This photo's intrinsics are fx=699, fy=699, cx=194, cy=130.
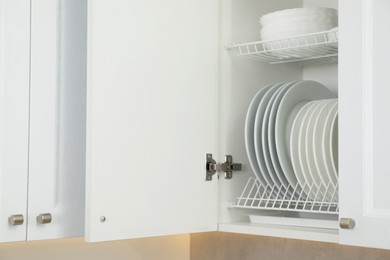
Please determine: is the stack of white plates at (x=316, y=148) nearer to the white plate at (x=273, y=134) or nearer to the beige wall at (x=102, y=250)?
the white plate at (x=273, y=134)

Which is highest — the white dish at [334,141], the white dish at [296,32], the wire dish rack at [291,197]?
the white dish at [296,32]

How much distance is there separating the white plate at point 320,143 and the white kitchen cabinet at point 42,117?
54 cm

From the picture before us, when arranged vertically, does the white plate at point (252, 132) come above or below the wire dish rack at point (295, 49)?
below

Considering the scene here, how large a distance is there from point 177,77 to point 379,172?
1.71 feet

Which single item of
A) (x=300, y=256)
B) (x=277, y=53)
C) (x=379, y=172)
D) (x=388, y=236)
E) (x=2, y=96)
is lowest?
(x=300, y=256)

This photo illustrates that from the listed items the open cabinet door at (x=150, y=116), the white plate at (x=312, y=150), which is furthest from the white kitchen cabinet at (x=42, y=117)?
the white plate at (x=312, y=150)

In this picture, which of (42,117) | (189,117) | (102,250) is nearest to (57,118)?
(42,117)

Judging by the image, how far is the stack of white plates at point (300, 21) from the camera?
1686mm

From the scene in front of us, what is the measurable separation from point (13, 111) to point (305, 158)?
68cm

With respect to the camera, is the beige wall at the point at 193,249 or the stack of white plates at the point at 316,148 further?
the beige wall at the point at 193,249

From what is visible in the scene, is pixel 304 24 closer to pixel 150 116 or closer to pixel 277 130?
pixel 277 130

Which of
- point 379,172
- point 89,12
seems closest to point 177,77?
point 89,12

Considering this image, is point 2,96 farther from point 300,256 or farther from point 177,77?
point 300,256

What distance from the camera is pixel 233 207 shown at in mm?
1747
